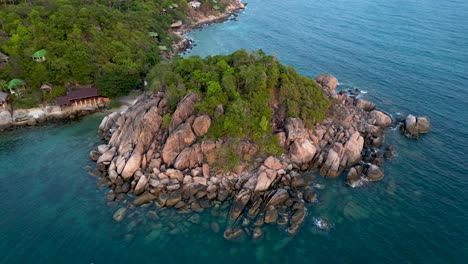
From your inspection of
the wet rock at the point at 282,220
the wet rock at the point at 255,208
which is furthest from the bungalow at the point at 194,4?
the wet rock at the point at 282,220

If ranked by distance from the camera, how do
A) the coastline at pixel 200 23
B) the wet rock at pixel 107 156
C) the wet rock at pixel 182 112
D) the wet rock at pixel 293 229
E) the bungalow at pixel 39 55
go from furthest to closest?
the coastline at pixel 200 23, the bungalow at pixel 39 55, the wet rock at pixel 107 156, the wet rock at pixel 182 112, the wet rock at pixel 293 229

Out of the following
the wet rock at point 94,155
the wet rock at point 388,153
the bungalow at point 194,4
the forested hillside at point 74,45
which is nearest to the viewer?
the wet rock at point 94,155

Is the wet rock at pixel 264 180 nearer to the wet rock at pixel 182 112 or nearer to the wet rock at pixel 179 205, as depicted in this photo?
the wet rock at pixel 179 205

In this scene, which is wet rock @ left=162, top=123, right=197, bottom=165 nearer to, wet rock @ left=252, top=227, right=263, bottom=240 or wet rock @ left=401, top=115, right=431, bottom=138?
wet rock @ left=252, top=227, right=263, bottom=240

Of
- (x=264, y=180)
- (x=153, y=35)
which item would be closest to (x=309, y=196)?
(x=264, y=180)

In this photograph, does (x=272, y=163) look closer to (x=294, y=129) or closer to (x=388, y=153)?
(x=294, y=129)

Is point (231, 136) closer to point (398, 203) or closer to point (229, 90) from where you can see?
point (229, 90)

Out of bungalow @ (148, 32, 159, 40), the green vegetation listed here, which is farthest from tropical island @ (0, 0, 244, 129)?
the green vegetation
